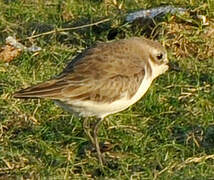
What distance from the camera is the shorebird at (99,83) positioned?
606cm

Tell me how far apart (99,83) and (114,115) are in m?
0.85

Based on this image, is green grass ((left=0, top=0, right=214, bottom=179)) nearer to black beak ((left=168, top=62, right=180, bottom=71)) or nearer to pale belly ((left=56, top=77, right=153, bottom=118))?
black beak ((left=168, top=62, right=180, bottom=71))

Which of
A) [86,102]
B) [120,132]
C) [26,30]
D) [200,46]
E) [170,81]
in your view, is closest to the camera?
[86,102]

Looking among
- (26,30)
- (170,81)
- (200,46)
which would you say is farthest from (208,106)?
(26,30)

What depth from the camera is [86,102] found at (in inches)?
240

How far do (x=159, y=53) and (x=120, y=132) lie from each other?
0.74m

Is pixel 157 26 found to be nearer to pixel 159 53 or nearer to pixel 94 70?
pixel 159 53

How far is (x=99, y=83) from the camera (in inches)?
242

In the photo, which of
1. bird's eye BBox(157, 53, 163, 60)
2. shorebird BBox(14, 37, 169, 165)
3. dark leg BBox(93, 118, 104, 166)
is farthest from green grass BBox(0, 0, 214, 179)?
bird's eye BBox(157, 53, 163, 60)

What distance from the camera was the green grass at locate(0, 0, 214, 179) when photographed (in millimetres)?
6109

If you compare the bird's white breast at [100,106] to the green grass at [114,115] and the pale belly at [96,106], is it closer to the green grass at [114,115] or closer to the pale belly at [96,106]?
the pale belly at [96,106]

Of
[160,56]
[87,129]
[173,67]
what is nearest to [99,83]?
[87,129]

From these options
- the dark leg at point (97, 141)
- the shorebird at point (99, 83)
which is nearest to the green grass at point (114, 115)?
the dark leg at point (97, 141)

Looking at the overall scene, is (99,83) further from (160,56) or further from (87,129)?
(160,56)
